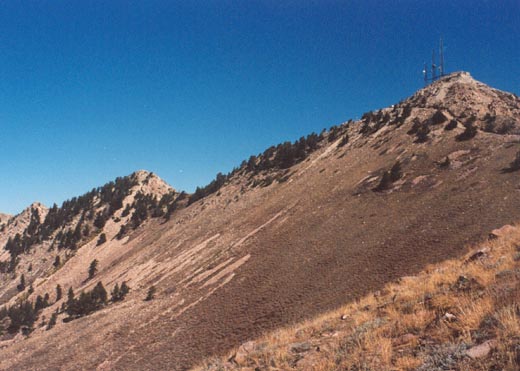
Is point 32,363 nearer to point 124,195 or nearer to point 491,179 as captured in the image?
point 491,179

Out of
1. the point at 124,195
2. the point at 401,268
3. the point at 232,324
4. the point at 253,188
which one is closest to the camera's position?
the point at 401,268

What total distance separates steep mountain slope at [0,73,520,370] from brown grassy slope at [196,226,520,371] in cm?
940

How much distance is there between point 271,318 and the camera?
69.7 feet

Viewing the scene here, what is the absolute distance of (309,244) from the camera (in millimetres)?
30234

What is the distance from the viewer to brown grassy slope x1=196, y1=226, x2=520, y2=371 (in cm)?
578

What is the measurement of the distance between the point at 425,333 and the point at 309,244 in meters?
23.1

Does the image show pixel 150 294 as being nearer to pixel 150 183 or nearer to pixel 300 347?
pixel 300 347

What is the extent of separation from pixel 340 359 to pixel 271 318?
1492 centimetres

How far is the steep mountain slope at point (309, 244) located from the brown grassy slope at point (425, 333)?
30.8ft

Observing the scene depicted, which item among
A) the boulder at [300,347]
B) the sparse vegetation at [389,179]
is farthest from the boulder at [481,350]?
the sparse vegetation at [389,179]

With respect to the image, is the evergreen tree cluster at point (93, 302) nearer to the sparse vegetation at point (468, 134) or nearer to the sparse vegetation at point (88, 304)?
the sparse vegetation at point (88, 304)

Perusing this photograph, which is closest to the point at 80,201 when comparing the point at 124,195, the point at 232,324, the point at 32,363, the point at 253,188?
the point at 124,195


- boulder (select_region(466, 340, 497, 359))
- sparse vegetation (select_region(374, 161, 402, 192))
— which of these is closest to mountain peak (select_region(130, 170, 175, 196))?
sparse vegetation (select_region(374, 161, 402, 192))

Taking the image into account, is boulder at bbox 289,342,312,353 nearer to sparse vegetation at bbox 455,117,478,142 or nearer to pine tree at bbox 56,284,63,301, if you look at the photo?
sparse vegetation at bbox 455,117,478,142
